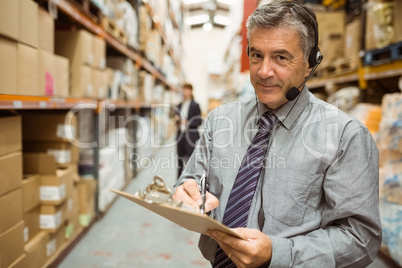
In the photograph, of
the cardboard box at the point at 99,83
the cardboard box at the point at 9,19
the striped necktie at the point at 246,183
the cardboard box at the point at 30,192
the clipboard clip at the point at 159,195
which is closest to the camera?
the clipboard clip at the point at 159,195

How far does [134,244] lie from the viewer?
262 cm

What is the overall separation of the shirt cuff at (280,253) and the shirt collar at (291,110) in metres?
0.38

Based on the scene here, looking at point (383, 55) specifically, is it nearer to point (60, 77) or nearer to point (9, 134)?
point (60, 77)

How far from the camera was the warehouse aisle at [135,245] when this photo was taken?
2.32 metres

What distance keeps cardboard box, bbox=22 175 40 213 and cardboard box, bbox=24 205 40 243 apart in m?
0.05

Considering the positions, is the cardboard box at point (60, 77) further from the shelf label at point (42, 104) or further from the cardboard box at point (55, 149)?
the cardboard box at point (55, 149)

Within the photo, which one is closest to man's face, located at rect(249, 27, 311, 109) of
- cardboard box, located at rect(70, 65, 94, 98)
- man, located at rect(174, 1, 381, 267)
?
man, located at rect(174, 1, 381, 267)

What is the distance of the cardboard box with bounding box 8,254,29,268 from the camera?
5.35 feet

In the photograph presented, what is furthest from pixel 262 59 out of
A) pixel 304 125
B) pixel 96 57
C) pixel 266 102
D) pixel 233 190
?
pixel 96 57

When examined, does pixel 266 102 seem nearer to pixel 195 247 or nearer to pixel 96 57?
pixel 195 247

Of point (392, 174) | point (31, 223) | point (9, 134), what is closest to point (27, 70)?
point (9, 134)

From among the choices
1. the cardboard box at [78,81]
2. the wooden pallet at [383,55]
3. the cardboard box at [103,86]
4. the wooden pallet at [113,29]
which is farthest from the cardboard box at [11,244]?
the wooden pallet at [383,55]

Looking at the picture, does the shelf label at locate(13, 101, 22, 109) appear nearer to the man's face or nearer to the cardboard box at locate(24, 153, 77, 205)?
the cardboard box at locate(24, 153, 77, 205)

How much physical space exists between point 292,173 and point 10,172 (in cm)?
149
